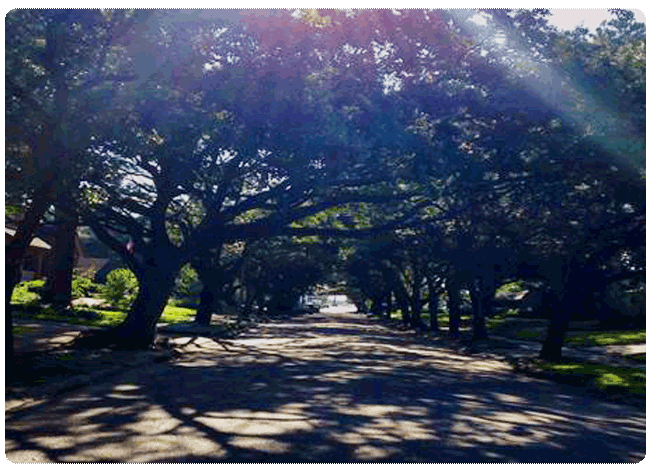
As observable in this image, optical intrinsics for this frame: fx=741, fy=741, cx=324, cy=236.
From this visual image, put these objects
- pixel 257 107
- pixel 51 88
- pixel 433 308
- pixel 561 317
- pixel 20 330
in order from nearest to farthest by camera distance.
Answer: pixel 51 88 < pixel 257 107 < pixel 20 330 < pixel 561 317 < pixel 433 308

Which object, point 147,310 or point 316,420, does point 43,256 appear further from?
point 316,420

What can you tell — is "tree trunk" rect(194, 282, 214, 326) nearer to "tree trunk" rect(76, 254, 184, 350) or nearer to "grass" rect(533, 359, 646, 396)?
"tree trunk" rect(76, 254, 184, 350)

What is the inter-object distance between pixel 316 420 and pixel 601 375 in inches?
487

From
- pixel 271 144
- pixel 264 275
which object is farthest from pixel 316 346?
pixel 264 275

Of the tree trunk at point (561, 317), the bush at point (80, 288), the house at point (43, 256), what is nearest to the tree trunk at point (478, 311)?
the tree trunk at point (561, 317)

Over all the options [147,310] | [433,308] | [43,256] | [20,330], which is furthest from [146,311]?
[43,256]

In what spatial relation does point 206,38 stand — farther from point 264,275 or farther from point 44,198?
point 264,275

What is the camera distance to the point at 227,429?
9.06m

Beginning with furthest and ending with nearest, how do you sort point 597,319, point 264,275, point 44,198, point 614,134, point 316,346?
point 264,275
point 597,319
point 316,346
point 614,134
point 44,198

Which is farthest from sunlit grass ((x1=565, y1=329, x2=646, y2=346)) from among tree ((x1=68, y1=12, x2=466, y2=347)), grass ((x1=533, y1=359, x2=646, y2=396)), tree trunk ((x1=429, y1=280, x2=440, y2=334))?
tree ((x1=68, y1=12, x2=466, y2=347))

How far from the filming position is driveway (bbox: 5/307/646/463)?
7891 millimetres

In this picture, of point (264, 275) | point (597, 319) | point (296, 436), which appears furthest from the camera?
point (264, 275)

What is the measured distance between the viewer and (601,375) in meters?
19.8

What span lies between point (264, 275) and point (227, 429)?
58.2 meters
